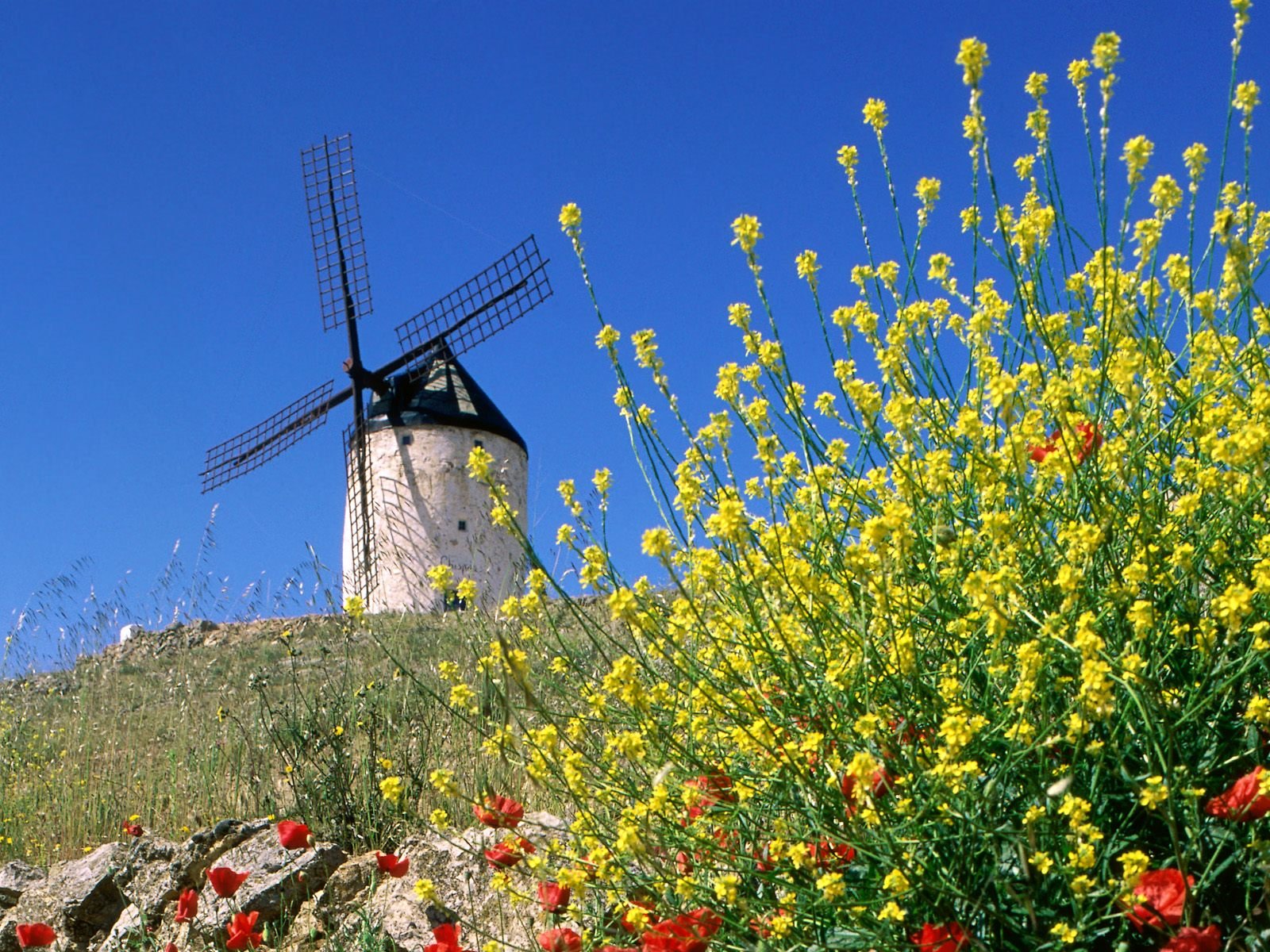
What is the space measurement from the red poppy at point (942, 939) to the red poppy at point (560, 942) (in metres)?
0.94

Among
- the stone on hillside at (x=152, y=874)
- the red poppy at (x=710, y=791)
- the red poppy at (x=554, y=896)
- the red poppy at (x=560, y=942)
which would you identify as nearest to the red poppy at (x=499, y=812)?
the red poppy at (x=554, y=896)

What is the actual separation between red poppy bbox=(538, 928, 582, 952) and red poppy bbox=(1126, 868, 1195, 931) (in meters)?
1.29

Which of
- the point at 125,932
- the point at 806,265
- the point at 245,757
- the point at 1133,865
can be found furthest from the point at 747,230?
the point at 245,757

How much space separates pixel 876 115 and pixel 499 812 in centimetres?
199

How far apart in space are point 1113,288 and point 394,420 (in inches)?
624

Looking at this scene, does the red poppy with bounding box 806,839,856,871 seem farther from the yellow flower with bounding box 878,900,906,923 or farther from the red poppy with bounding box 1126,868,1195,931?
the red poppy with bounding box 1126,868,1195,931

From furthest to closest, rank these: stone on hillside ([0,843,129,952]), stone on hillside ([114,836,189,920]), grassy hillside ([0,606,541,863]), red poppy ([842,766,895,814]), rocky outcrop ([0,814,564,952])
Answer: grassy hillside ([0,606,541,863]) < stone on hillside ([0,843,129,952]) < stone on hillside ([114,836,189,920]) < rocky outcrop ([0,814,564,952]) < red poppy ([842,766,895,814])

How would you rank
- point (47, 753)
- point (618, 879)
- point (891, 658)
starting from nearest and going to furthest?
point (891, 658)
point (618, 879)
point (47, 753)

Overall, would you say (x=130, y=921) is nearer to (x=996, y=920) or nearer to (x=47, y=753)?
(x=996, y=920)

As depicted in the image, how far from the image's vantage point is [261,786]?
530cm

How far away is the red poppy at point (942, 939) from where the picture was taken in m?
2.01

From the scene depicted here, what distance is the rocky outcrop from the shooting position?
353 cm

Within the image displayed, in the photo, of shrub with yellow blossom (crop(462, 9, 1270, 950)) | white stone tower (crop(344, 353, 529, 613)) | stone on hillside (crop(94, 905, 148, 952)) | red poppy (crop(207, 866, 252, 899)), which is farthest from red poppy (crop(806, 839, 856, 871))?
white stone tower (crop(344, 353, 529, 613))

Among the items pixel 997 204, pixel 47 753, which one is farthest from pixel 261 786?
pixel 997 204
